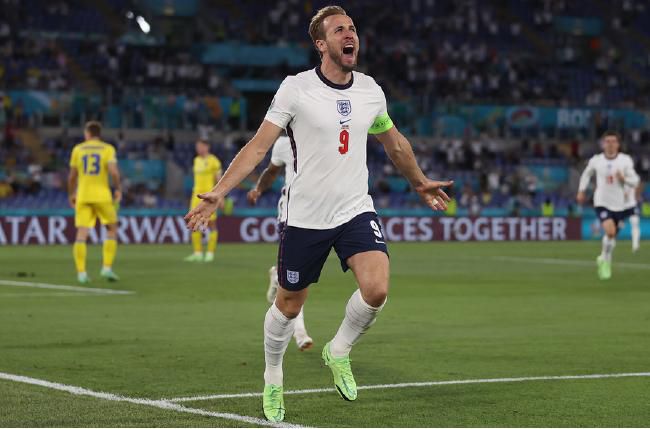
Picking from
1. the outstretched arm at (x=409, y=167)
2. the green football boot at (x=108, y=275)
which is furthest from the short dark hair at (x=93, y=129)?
the outstretched arm at (x=409, y=167)

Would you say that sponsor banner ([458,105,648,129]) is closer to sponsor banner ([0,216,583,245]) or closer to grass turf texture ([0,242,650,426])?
sponsor banner ([0,216,583,245])

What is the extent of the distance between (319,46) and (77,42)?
4095 cm

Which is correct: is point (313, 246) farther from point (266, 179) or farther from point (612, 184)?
point (612, 184)

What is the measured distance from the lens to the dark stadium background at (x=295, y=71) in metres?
42.5

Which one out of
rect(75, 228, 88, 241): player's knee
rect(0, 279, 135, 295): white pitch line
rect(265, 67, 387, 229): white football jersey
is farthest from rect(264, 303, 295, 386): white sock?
rect(75, 228, 88, 241): player's knee

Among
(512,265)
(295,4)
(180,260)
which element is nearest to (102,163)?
(180,260)

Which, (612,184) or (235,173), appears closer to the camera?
(235,173)

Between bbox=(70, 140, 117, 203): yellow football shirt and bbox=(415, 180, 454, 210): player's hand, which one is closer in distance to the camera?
bbox=(415, 180, 454, 210): player's hand

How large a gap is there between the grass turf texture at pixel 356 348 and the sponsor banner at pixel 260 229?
40.8ft

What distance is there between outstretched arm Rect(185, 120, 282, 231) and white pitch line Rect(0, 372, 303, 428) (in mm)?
1184

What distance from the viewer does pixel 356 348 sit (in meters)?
11.8

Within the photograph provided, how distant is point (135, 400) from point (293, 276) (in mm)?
1363

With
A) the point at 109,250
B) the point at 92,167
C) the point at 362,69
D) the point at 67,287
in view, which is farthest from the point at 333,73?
the point at 362,69

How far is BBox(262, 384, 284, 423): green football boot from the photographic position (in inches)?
305
